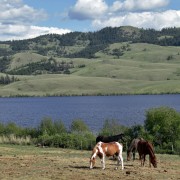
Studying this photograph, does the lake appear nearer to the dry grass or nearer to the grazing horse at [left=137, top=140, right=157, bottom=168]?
the dry grass

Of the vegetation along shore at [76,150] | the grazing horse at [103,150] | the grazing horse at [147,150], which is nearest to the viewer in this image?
the vegetation along shore at [76,150]

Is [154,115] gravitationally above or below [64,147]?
above

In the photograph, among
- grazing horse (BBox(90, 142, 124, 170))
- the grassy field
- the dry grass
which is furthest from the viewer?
the dry grass

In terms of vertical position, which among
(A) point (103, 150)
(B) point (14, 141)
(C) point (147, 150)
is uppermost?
(A) point (103, 150)

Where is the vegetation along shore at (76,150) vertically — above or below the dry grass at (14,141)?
above

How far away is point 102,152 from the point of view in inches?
740

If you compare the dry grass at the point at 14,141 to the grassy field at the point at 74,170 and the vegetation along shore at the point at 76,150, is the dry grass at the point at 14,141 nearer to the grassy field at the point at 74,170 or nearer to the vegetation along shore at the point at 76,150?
the vegetation along shore at the point at 76,150

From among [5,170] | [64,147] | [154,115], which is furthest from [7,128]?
[5,170]

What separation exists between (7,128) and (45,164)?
25.5 metres

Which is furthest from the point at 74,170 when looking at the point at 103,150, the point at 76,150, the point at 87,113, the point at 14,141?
the point at 87,113

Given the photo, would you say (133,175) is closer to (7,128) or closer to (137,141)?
(137,141)

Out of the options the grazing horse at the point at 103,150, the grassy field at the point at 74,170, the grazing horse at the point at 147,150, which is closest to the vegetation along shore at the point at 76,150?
the grassy field at the point at 74,170

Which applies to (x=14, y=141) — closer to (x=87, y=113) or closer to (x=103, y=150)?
(x=103, y=150)

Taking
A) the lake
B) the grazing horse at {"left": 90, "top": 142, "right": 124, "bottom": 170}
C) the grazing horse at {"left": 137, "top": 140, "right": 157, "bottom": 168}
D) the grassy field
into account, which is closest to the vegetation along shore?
the grassy field
